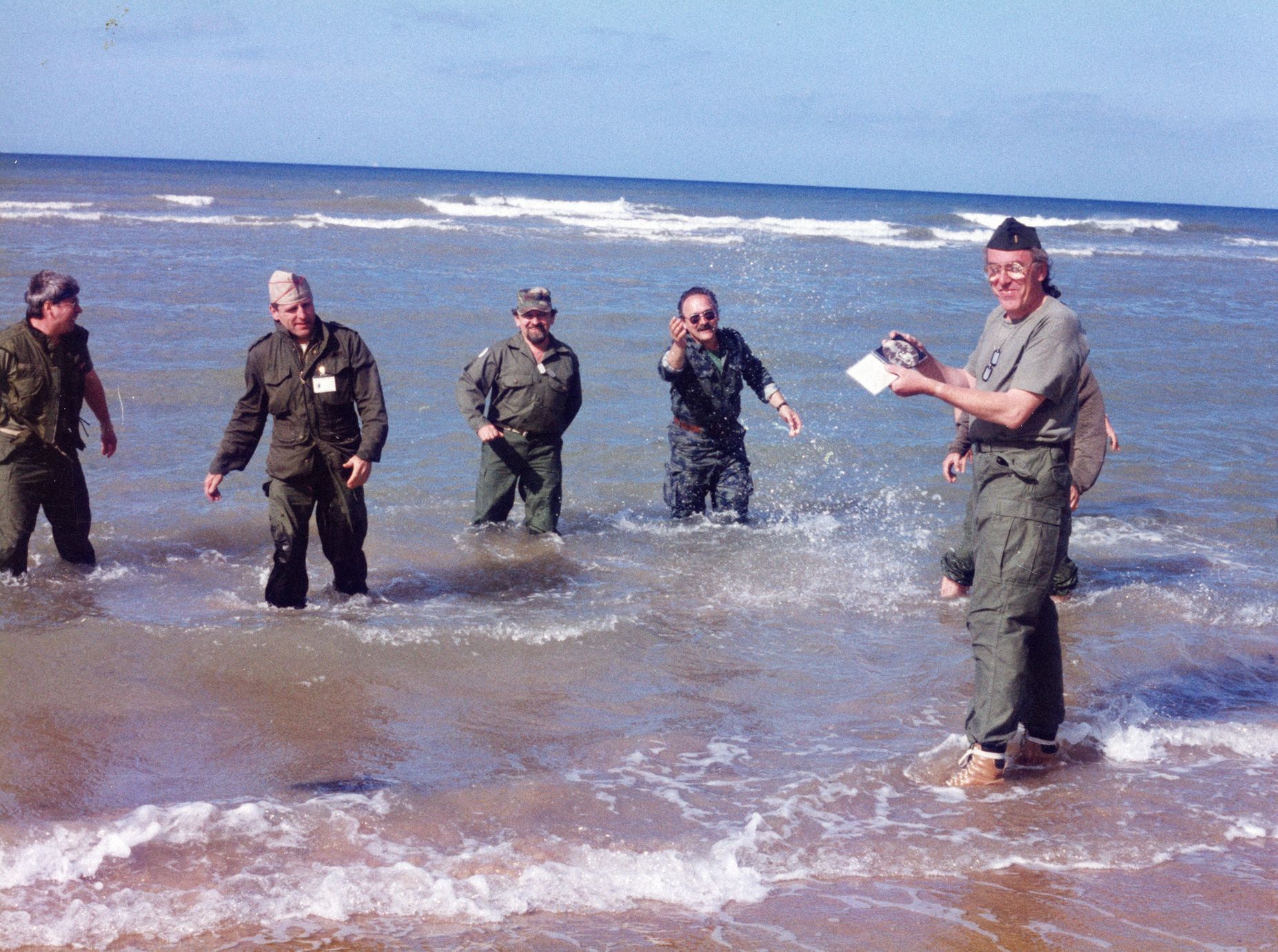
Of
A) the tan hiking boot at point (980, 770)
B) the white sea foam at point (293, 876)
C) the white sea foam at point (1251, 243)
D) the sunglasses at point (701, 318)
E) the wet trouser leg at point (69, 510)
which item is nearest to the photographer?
the white sea foam at point (293, 876)

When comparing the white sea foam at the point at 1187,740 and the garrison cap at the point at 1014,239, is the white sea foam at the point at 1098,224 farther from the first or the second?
the garrison cap at the point at 1014,239

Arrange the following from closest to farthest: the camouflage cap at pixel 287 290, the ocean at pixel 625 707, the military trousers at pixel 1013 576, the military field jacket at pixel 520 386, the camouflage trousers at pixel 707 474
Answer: the ocean at pixel 625 707
the military trousers at pixel 1013 576
the camouflage cap at pixel 287 290
the military field jacket at pixel 520 386
the camouflage trousers at pixel 707 474

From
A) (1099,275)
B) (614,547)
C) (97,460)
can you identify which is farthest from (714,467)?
(1099,275)

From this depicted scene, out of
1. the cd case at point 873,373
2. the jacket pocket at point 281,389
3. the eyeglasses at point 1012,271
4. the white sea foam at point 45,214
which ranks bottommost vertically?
the jacket pocket at point 281,389

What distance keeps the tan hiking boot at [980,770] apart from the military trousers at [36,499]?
4851mm

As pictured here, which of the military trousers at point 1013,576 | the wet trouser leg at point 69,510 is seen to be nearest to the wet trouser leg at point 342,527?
the wet trouser leg at point 69,510

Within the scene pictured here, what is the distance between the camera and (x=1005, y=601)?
4215 millimetres

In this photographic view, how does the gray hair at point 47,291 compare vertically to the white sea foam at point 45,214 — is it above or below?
below

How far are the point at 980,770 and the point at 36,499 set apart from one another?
503cm

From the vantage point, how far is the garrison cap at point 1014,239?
4.04 meters

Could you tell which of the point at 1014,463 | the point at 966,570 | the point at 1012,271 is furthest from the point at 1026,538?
the point at 966,570

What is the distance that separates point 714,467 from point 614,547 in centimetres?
86

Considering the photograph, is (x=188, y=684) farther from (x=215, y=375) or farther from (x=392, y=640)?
(x=215, y=375)

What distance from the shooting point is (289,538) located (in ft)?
19.4
